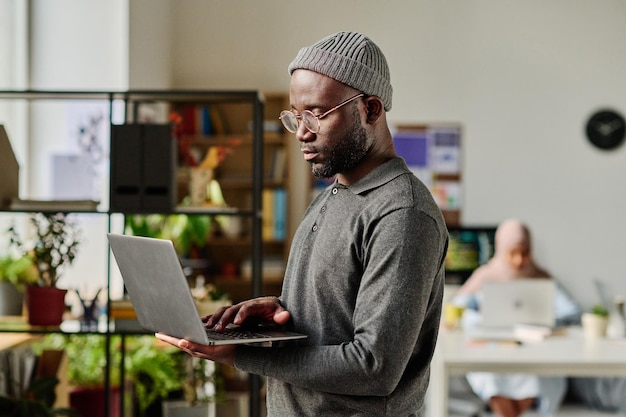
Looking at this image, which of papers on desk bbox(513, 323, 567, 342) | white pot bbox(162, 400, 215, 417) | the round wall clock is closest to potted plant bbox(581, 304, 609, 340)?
papers on desk bbox(513, 323, 567, 342)

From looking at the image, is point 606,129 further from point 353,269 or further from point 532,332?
point 353,269

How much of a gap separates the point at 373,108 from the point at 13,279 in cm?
234

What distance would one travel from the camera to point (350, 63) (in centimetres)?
155

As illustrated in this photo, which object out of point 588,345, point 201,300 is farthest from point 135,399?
point 588,345

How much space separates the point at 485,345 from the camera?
4.20 metres

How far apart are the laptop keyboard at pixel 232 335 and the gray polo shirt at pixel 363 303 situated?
3 centimetres

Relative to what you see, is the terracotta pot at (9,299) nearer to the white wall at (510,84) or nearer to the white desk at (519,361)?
the white desk at (519,361)

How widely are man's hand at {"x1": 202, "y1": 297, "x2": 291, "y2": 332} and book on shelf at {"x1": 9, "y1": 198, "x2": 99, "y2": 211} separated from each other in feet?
6.08

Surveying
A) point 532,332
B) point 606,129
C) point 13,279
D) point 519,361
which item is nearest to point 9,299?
point 13,279

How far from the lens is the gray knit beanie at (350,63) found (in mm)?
1551

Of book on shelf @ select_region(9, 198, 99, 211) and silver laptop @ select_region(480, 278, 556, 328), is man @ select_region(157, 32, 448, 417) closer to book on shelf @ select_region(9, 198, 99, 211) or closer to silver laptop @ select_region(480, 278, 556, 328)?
book on shelf @ select_region(9, 198, 99, 211)

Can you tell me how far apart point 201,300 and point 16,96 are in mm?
1094

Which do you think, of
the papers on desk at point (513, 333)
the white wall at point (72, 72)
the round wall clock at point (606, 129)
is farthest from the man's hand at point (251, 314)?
the round wall clock at point (606, 129)

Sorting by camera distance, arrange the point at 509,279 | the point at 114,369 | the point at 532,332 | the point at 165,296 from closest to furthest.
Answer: the point at 165,296, the point at 114,369, the point at 532,332, the point at 509,279
